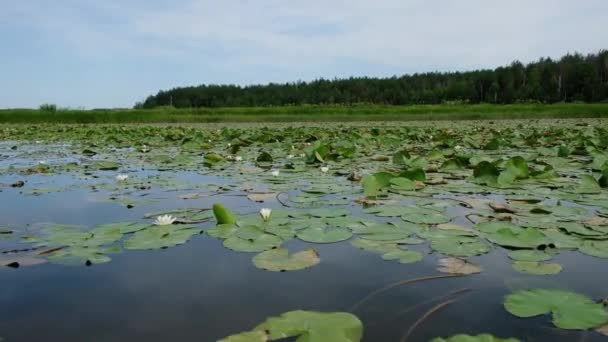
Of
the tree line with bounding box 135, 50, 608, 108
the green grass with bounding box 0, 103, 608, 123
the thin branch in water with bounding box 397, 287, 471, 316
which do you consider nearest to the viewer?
the thin branch in water with bounding box 397, 287, 471, 316

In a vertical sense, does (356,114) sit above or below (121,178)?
above

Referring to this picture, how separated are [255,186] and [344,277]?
→ 1527mm

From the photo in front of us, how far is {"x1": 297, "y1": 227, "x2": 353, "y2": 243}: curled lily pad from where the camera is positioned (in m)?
1.51

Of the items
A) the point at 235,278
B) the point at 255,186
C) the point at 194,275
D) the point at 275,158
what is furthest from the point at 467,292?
the point at 275,158

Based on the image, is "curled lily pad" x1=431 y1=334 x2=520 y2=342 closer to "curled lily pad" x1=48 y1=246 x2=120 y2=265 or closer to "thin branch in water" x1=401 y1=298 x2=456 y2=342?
"thin branch in water" x1=401 y1=298 x2=456 y2=342

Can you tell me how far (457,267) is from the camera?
3.99ft

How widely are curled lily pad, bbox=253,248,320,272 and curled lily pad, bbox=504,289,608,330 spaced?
20.1 inches

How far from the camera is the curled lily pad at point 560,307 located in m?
0.88

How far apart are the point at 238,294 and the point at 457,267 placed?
58 cm

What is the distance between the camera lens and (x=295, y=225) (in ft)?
5.52

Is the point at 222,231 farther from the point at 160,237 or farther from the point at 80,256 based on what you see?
the point at 80,256

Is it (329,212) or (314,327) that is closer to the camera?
(314,327)

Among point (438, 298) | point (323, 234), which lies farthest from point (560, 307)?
point (323, 234)

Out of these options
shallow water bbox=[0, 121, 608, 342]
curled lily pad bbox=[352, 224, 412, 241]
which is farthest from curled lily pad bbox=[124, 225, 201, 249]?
curled lily pad bbox=[352, 224, 412, 241]
